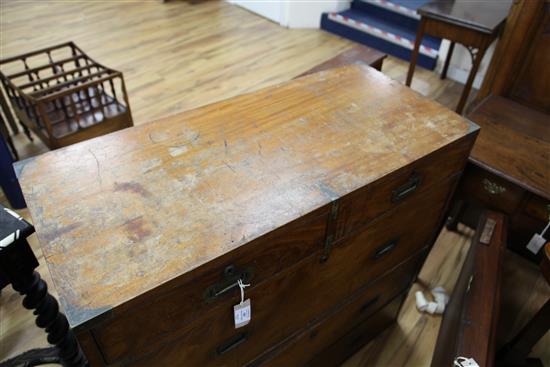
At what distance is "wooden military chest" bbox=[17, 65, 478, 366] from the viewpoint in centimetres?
64

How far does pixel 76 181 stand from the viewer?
767 mm

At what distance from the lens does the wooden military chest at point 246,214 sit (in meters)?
0.64

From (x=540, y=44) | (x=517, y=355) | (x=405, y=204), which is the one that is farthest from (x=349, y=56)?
(x=517, y=355)

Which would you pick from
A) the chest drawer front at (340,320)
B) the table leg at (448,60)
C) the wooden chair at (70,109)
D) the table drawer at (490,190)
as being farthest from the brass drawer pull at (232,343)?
the table leg at (448,60)

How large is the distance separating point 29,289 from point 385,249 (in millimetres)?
927

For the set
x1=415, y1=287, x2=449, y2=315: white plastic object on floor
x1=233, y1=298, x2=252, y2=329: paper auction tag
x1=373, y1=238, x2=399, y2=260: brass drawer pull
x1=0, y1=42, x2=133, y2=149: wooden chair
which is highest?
x1=233, y1=298, x2=252, y2=329: paper auction tag

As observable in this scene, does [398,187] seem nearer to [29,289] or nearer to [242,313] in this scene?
[242,313]

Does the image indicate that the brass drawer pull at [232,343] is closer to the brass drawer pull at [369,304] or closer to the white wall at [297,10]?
the brass drawer pull at [369,304]

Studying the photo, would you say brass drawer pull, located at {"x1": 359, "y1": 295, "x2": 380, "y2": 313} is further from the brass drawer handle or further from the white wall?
the white wall

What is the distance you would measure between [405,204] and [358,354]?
30.0 inches

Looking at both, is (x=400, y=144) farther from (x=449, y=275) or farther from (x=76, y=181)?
(x=449, y=275)

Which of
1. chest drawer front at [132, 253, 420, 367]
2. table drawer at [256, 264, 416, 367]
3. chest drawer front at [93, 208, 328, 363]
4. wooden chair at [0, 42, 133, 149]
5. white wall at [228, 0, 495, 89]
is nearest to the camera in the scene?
chest drawer front at [93, 208, 328, 363]

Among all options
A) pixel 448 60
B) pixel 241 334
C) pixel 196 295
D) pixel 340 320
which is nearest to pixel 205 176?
pixel 196 295

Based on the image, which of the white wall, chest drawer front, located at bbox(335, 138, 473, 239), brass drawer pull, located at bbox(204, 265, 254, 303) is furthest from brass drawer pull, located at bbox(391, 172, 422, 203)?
the white wall
